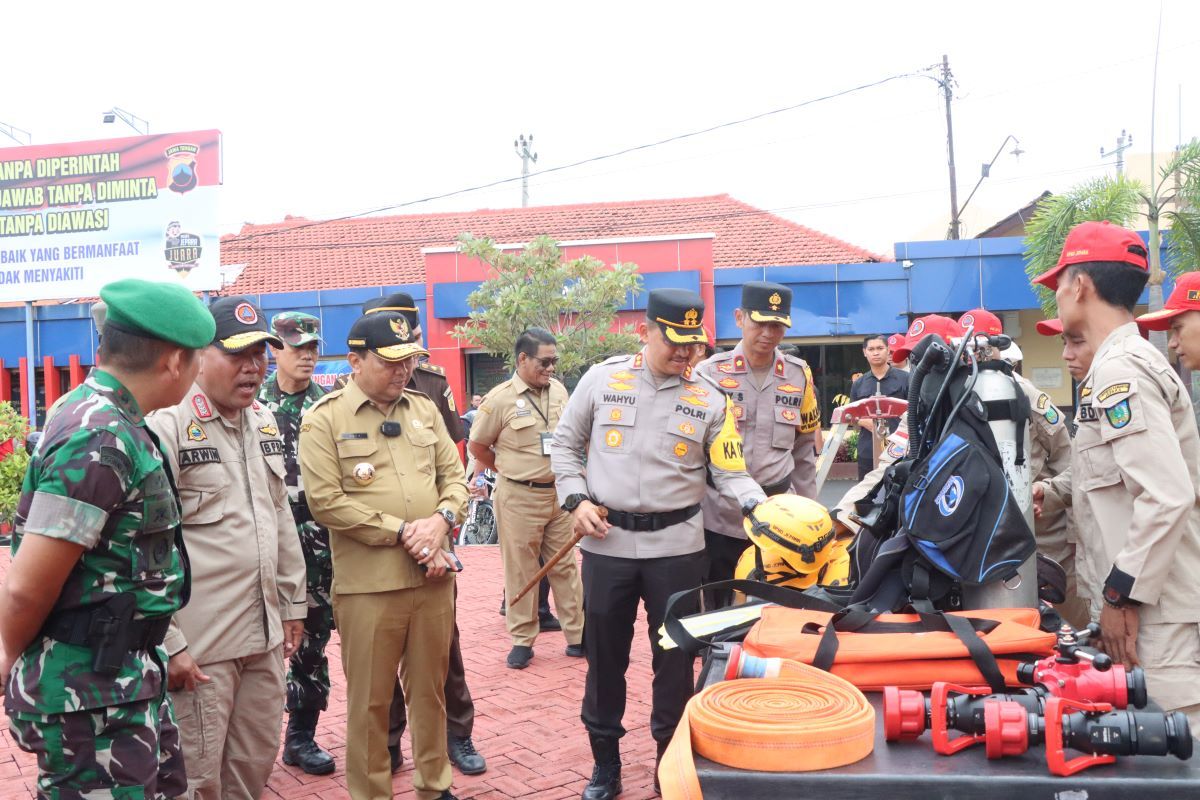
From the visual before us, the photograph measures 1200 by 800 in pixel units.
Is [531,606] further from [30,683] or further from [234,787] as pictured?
[30,683]

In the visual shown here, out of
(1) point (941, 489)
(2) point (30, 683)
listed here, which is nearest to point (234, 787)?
(2) point (30, 683)

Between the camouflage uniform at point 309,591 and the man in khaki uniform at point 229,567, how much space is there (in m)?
1.03

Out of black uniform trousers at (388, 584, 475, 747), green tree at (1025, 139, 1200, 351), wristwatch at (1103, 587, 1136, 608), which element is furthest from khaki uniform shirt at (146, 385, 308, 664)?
green tree at (1025, 139, 1200, 351)

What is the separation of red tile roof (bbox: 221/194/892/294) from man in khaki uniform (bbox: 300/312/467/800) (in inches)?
690

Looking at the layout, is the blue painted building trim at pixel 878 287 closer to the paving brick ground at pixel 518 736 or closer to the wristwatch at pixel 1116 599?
the paving brick ground at pixel 518 736

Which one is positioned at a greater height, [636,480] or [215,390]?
[215,390]

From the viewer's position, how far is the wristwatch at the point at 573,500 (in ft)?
13.0

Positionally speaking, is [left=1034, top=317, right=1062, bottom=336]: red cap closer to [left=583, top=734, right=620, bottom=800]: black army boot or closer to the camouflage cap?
[left=583, top=734, right=620, bottom=800]: black army boot

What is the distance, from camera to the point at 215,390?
10.6 feet

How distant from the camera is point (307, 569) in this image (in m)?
4.46

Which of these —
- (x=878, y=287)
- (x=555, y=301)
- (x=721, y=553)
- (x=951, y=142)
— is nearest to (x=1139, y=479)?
(x=721, y=553)

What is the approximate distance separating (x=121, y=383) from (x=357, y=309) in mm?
17729

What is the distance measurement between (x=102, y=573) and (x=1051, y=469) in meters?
3.55

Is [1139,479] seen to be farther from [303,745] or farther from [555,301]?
[555,301]
